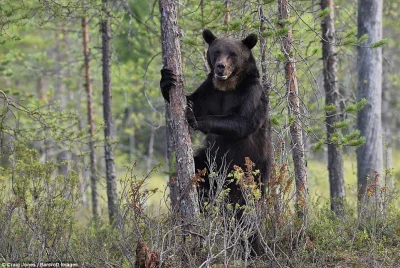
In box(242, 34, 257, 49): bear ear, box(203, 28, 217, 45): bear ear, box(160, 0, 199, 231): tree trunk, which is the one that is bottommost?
box(160, 0, 199, 231): tree trunk

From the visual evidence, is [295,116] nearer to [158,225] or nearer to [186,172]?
[186,172]

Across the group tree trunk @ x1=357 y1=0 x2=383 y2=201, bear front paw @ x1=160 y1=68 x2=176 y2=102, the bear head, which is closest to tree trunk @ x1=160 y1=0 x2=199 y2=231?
bear front paw @ x1=160 y1=68 x2=176 y2=102

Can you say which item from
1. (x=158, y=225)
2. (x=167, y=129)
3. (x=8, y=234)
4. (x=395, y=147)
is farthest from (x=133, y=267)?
(x=395, y=147)

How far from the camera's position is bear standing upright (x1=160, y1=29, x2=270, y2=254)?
7067mm

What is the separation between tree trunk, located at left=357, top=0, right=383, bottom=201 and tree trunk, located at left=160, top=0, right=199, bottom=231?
210 inches

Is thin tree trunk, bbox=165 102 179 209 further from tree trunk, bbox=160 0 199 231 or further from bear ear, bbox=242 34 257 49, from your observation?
tree trunk, bbox=160 0 199 231

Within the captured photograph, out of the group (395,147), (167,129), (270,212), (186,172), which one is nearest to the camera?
(186,172)

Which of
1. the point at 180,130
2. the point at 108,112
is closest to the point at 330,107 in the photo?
the point at 180,130

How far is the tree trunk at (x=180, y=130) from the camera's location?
631cm

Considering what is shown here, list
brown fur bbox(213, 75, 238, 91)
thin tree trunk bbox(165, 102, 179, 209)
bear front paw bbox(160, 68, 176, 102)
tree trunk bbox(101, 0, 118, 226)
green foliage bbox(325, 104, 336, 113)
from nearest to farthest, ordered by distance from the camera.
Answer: bear front paw bbox(160, 68, 176, 102)
brown fur bbox(213, 75, 238, 91)
green foliage bbox(325, 104, 336, 113)
thin tree trunk bbox(165, 102, 179, 209)
tree trunk bbox(101, 0, 118, 226)

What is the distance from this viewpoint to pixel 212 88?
762 cm

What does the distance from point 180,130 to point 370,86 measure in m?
5.68

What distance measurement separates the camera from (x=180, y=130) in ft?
20.9

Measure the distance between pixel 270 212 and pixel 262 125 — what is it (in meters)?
1.33
